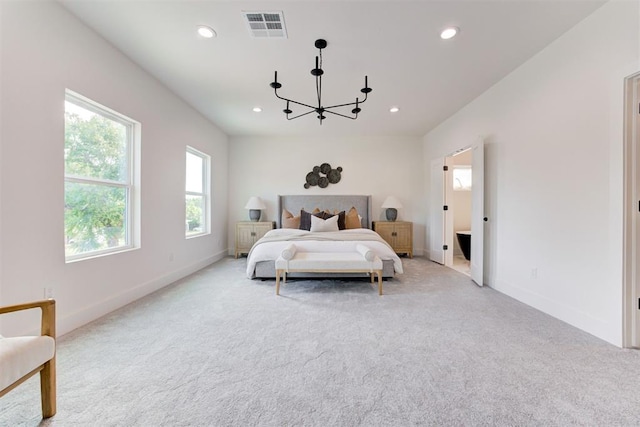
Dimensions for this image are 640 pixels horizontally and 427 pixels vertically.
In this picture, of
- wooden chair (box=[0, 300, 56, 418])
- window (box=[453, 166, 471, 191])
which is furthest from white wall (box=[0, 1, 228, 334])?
window (box=[453, 166, 471, 191])

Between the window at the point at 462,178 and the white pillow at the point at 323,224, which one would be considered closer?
the white pillow at the point at 323,224

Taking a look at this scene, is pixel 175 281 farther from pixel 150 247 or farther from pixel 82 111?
pixel 82 111

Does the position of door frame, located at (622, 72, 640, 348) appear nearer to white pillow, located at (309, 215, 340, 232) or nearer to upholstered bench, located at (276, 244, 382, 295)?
upholstered bench, located at (276, 244, 382, 295)

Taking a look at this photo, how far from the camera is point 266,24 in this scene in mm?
2215

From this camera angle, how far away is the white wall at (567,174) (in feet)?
6.52

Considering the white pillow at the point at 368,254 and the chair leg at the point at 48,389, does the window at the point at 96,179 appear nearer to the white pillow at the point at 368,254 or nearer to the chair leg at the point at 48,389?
the chair leg at the point at 48,389

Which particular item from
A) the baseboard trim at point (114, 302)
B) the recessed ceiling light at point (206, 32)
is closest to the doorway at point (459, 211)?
the recessed ceiling light at point (206, 32)

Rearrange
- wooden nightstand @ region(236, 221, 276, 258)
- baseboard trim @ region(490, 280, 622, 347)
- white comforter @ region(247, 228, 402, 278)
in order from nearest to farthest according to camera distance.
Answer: baseboard trim @ region(490, 280, 622, 347)
white comforter @ region(247, 228, 402, 278)
wooden nightstand @ region(236, 221, 276, 258)

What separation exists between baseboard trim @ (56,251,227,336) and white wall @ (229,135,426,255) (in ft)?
7.19

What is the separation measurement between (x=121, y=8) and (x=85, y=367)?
2.65 metres

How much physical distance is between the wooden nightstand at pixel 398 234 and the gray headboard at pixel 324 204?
1.08 feet

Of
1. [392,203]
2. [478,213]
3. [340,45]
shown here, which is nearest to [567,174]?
[478,213]

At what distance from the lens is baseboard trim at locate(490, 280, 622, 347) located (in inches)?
79.7

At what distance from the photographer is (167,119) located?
3.49 meters
